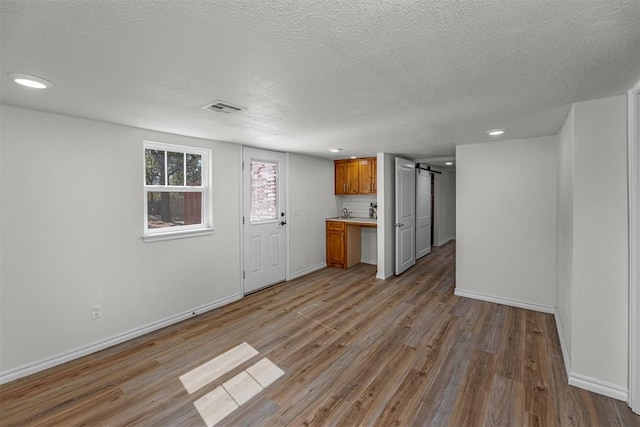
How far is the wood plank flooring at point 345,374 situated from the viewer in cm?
192

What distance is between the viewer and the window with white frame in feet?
10.6

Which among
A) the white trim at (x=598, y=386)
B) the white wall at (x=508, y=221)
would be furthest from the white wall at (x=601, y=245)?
the white wall at (x=508, y=221)

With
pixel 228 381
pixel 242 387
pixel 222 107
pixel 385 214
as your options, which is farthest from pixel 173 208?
pixel 385 214

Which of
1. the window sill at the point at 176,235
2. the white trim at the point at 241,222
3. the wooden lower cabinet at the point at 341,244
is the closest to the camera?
the window sill at the point at 176,235

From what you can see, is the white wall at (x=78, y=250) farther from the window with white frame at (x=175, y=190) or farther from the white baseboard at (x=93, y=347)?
the window with white frame at (x=175, y=190)

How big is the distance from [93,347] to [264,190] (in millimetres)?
2817

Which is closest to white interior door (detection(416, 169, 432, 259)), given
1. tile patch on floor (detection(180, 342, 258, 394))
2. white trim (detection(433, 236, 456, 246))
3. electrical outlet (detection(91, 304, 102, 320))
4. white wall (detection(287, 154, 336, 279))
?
white trim (detection(433, 236, 456, 246))

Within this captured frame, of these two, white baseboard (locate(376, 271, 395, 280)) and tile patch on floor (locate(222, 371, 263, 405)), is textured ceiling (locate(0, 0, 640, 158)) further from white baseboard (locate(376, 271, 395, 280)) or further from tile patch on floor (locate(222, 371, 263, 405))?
white baseboard (locate(376, 271, 395, 280))

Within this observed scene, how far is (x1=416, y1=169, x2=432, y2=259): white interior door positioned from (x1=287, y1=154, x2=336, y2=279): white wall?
197 cm

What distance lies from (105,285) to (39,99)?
5.60 ft

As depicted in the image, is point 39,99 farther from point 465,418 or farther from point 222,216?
point 465,418

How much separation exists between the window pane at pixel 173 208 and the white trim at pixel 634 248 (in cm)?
413

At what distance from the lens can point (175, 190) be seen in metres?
3.43

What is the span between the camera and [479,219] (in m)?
3.98
